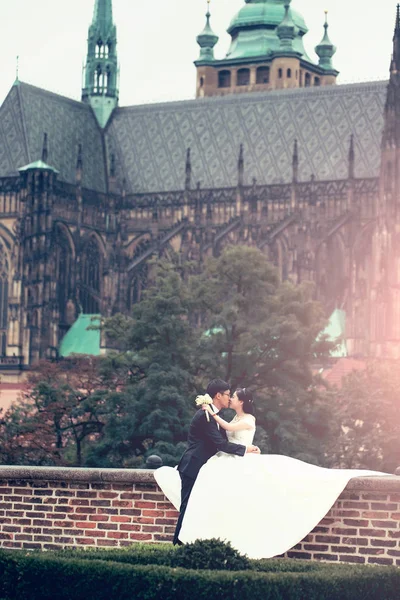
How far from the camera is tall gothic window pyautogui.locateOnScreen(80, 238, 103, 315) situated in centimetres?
10812

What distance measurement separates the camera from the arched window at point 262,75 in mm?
127338

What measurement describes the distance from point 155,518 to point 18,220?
85.4m

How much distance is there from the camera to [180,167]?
11038 centimetres

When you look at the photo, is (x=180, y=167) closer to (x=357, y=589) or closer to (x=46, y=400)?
(x=46, y=400)

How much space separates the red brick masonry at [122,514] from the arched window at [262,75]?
106632mm

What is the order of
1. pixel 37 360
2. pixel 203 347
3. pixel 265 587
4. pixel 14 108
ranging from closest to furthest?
pixel 265 587 < pixel 203 347 < pixel 37 360 < pixel 14 108

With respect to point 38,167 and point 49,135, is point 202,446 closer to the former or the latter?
point 38,167

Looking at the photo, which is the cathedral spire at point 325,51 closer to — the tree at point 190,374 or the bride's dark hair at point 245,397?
the tree at point 190,374

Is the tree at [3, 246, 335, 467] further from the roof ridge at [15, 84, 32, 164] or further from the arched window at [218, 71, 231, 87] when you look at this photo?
the arched window at [218, 71, 231, 87]

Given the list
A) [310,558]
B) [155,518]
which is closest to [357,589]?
[310,558]

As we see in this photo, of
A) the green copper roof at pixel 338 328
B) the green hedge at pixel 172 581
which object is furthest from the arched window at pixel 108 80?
the green hedge at pixel 172 581

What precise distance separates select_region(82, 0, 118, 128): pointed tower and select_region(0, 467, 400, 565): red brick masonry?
94174 mm

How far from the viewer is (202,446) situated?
20250 mm

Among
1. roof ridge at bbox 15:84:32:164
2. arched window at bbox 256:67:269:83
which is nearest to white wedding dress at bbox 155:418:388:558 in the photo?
roof ridge at bbox 15:84:32:164
